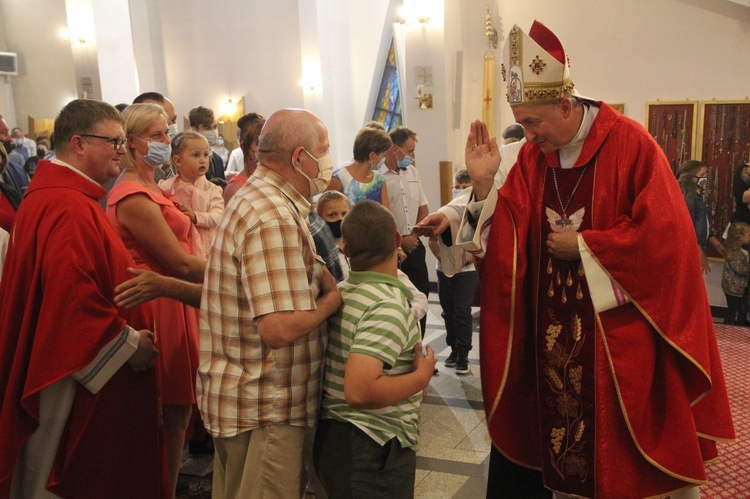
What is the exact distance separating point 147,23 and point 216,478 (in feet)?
45.0

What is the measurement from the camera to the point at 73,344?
2.26m

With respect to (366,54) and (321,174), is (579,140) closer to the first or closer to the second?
(321,174)

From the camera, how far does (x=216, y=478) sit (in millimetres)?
2225

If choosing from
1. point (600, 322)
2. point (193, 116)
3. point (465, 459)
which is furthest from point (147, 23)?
point (600, 322)

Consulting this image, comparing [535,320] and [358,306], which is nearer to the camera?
[358,306]

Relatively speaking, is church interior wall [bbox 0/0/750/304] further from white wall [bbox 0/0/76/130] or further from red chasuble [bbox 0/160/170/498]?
red chasuble [bbox 0/160/170/498]

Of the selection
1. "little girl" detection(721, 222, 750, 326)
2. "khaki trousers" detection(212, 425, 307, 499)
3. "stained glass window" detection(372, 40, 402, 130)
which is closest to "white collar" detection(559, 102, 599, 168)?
"khaki trousers" detection(212, 425, 307, 499)

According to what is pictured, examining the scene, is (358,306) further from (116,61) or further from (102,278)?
(116,61)

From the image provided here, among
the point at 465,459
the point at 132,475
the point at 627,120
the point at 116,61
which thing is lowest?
the point at 465,459

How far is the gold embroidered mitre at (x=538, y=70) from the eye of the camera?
2357 mm

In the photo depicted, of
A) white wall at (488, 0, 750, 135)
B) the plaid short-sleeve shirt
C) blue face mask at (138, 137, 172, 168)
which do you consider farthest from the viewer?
white wall at (488, 0, 750, 135)

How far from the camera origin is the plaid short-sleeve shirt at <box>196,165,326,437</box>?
1.89 meters

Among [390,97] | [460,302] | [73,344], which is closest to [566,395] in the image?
[73,344]

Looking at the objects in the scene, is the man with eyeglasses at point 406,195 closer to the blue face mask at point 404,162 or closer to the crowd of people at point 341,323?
the blue face mask at point 404,162
